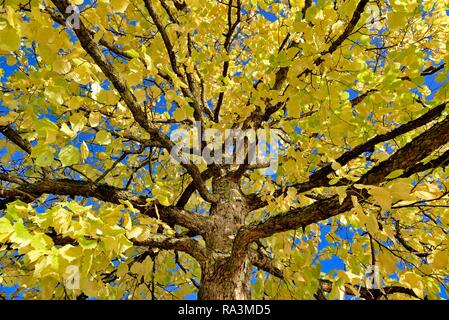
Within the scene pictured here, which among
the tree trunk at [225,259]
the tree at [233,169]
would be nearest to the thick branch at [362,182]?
the tree at [233,169]

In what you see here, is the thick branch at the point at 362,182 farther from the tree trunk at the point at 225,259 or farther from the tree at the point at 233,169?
the tree trunk at the point at 225,259

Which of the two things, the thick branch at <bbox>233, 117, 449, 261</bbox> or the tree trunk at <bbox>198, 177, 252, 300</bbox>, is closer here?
the thick branch at <bbox>233, 117, 449, 261</bbox>

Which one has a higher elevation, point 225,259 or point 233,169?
point 233,169

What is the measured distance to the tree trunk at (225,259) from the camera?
250 centimetres

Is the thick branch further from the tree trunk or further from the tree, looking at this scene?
the tree trunk

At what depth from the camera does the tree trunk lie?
8.21 feet

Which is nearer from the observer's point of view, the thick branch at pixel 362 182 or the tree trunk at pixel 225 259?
the thick branch at pixel 362 182

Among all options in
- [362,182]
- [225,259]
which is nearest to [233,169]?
[225,259]

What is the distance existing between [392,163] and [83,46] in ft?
6.61

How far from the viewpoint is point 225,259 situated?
2.66 m

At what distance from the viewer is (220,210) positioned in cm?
334

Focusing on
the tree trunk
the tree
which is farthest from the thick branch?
the tree trunk

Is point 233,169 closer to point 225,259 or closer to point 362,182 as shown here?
point 225,259
